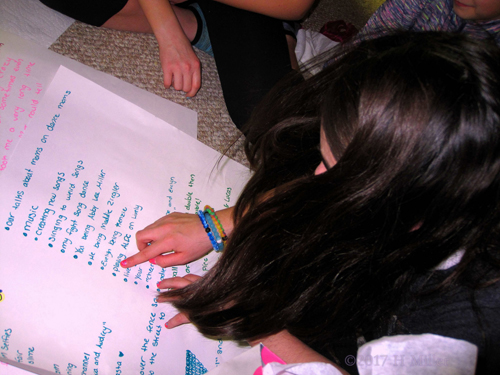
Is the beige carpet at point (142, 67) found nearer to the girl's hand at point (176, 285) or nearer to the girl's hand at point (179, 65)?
the girl's hand at point (179, 65)

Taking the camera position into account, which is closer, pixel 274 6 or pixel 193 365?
pixel 193 365

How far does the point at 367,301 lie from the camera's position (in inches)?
16.6

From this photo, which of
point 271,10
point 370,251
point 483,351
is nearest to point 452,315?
point 483,351

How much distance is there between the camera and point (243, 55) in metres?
0.64

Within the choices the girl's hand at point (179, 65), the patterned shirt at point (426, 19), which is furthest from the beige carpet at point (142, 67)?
the patterned shirt at point (426, 19)

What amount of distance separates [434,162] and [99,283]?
43cm

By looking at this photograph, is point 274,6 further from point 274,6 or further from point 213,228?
point 213,228

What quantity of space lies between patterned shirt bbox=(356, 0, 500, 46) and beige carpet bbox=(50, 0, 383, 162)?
0.29m

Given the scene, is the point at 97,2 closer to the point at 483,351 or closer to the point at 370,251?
the point at 370,251

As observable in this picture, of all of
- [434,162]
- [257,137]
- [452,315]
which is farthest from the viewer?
[257,137]

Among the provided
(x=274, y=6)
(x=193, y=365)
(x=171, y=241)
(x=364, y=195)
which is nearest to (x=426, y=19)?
(x=274, y=6)

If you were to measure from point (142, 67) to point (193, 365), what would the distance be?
19.9 inches

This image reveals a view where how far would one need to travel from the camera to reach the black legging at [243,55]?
623mm

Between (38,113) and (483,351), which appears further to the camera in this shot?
(38,113)
